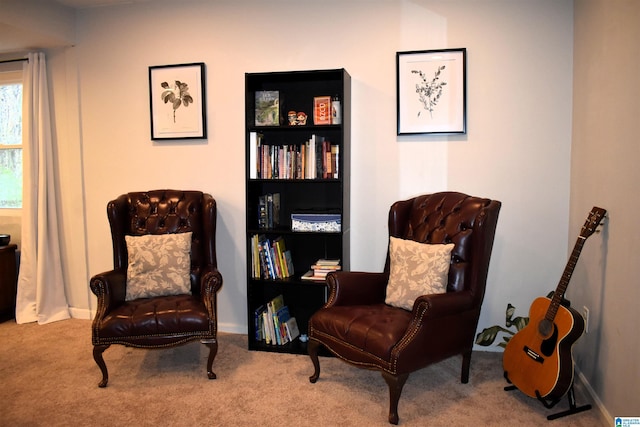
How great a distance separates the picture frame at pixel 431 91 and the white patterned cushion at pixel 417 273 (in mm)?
902

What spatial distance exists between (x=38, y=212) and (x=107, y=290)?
1.61 meters

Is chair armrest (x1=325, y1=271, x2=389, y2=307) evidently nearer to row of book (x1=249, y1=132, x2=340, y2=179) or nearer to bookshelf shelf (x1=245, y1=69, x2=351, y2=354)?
bookshelf shelf (x1=245, y1=69, x2=351, y2=354)

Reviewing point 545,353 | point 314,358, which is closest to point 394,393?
point 314,358

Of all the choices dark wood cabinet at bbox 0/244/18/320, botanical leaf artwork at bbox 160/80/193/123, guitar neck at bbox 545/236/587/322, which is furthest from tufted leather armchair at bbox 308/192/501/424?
dark wood cabinet at bbox 0/244/18/320

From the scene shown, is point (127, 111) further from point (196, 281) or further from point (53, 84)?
point (196, 281)

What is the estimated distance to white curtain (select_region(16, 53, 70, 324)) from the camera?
4.12 m

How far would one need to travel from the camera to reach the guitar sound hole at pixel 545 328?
2520mm

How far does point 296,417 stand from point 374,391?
508mm

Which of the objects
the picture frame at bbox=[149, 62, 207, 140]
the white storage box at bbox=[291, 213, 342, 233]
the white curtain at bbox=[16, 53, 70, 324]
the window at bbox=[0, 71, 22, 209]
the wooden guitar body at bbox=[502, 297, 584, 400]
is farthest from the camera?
the window at bbox=[0, 71, 22, 209]

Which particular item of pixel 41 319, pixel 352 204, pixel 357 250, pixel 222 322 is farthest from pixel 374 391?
pixel 41 319

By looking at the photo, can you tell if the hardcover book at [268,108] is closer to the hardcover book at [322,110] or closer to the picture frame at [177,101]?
the hardcover book at [322,110]

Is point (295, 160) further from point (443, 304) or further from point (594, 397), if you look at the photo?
point (594, 397)

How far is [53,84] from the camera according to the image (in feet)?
13.7

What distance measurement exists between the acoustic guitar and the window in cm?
433
